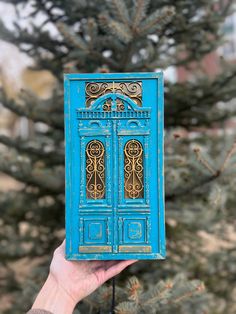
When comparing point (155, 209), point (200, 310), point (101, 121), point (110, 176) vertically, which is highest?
point (101, 121)

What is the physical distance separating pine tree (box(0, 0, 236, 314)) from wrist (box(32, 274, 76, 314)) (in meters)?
0.41

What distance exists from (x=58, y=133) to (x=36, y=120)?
0.21 metres

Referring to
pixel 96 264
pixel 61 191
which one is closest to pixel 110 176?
pixel 96 264

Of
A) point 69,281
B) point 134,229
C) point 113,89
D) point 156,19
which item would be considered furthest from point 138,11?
point 69,281

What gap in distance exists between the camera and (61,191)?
3066 mm

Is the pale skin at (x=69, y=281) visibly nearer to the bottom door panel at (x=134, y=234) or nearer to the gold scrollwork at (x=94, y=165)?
the bottom door panel at (x=134, y=234)

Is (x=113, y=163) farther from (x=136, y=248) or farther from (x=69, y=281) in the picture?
(x=69, y=281)

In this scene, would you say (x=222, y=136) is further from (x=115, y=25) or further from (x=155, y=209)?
(x=155, y=209)

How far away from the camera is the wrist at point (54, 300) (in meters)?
1.53

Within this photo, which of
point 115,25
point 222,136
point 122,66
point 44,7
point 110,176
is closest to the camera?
point 110,176

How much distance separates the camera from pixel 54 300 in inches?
61.2

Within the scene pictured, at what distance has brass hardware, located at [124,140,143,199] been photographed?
1.64 m

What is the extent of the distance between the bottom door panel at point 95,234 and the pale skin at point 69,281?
0.11 meters

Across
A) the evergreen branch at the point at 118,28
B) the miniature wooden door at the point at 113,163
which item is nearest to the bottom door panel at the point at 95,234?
the miniature wooden door at the point at 113,163
